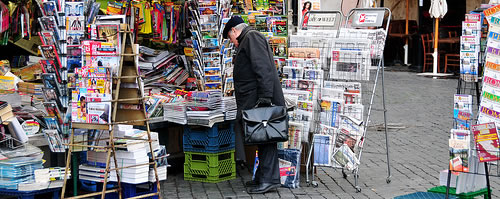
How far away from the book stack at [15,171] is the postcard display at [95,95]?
35cm

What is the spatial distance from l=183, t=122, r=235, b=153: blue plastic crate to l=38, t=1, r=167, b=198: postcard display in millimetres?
907

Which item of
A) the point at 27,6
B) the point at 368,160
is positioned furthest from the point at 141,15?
the point at 368,160

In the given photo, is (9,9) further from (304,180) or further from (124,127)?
(304,180)

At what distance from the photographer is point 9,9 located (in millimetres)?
6805

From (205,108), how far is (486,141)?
113 inches

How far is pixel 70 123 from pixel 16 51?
2.15 meters

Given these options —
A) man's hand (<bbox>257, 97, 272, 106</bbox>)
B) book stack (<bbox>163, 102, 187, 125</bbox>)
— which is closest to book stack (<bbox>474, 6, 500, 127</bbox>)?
man's hand (<bbox>257, 97, 272, 106</bbox>)

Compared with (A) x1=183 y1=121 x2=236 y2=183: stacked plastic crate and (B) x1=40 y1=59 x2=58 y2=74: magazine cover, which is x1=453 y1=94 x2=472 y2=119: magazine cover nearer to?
(A) x1=183 y1=121 x2=236 y2=183: stacked plastic crate

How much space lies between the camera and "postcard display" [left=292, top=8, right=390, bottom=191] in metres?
6.68

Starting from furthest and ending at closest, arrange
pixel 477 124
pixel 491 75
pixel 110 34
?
pixel 110 34 < pixel 491 75 < pixel 477 124

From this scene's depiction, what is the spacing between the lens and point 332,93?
684cm

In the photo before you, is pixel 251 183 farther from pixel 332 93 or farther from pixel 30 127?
pixel 30 127

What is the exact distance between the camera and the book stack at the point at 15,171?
5418 mm

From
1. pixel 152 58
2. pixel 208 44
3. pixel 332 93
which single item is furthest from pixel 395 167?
pixel 152 58
